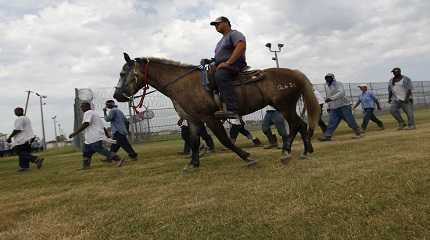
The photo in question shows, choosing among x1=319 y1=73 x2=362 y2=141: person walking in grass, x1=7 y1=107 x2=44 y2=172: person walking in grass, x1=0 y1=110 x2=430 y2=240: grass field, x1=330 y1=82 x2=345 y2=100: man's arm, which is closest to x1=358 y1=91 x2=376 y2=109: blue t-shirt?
x1=319 y1=73 x2=362 y2=141: person walking in grass

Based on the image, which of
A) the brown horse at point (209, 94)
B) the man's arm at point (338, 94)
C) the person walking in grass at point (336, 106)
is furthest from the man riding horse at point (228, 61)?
the person walking in grass at point (336, 106)

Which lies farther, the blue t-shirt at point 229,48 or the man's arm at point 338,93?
the man's arm at point 338,93

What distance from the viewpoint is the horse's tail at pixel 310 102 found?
260 inches

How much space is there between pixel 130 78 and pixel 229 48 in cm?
195

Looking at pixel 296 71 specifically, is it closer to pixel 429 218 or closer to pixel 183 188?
pixel 183 188

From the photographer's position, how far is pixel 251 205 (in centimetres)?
368

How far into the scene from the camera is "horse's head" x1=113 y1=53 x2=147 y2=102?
701cm

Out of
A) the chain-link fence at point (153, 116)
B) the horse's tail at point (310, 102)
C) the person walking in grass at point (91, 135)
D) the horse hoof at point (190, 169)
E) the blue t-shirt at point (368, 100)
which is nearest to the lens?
the horse hoof at point (190, 169)

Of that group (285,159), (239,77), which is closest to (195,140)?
(239,77)

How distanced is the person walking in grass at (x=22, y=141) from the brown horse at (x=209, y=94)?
4672 mm

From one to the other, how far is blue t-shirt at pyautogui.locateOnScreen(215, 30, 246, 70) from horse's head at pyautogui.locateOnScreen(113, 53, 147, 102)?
1.49 metres

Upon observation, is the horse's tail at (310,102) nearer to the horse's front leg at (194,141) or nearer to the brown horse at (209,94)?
the brown horse at (209,94)

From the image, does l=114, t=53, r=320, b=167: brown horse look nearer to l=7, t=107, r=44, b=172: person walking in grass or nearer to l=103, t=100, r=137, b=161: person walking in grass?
l=103, t=100, r=137, b=161: person walking in grass

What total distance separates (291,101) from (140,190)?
2961 mm
